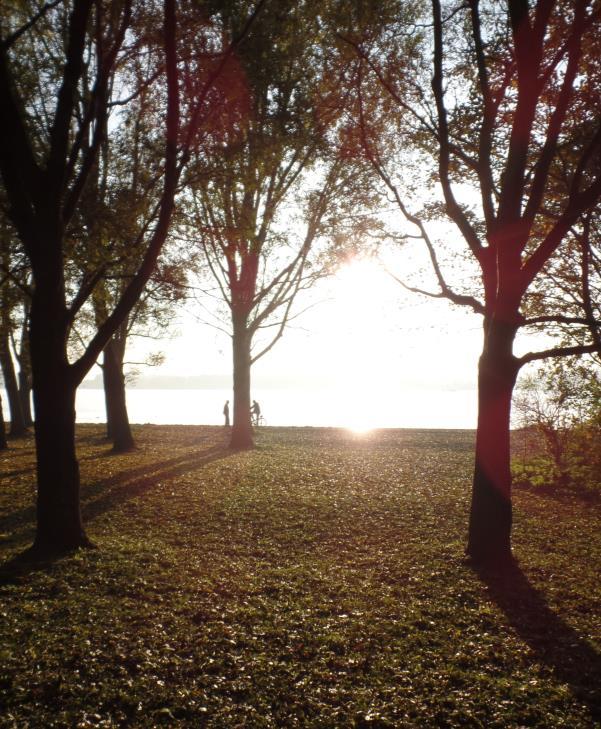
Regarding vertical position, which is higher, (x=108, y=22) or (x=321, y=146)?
(x=108, y=22)

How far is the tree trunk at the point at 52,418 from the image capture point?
9266 millimetres

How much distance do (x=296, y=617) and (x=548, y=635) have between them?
3401 mm

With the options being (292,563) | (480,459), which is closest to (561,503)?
(480,459)

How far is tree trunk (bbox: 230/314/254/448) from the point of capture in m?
24.9

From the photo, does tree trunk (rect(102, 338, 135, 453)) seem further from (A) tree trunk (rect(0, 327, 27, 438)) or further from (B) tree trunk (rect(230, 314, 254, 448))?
(A) tree trunk (rect(0, 327, 27, 438))

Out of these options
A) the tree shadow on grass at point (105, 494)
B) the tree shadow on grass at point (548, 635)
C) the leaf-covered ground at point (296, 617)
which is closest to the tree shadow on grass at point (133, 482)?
the tree shadow on grass at point (105, 494)

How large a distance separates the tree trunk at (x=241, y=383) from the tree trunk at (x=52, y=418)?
15.3 m

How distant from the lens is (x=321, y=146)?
41.1 feet

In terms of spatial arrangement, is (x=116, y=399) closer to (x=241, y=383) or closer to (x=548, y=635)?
(x=241, y=383)

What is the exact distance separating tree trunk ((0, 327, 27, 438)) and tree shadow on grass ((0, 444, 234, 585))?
12340 millimetres

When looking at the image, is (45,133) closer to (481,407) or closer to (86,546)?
(86,546)

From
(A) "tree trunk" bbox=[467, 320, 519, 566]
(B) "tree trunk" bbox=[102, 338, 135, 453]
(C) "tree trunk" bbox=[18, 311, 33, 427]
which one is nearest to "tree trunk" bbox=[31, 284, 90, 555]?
(A) "tree trunk" bbox=[467, 320, 519, 566]

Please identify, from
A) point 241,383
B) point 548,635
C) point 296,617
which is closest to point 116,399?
point 241,383

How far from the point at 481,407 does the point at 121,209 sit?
9148mm
